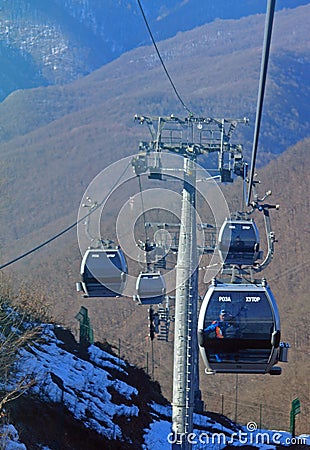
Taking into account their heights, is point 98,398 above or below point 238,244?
below

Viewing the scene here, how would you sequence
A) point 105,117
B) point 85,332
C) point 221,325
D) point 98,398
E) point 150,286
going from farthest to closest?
point 105,117 < point 85,332 < point 98,398 < point 150,286 < point 221,325

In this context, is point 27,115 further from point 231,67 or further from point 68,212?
point 68,212

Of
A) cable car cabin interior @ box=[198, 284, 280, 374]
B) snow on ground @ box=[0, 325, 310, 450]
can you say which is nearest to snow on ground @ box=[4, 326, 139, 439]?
snow on ground @ box=[0, 325, 310, 450]

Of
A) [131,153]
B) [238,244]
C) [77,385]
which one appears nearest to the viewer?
[238,244]

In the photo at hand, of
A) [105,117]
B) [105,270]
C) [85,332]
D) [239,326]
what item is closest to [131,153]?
[105,117]

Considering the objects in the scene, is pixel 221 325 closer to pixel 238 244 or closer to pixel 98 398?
pixel 238 244

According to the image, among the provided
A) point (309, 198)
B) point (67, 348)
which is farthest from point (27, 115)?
point (67, 348)
